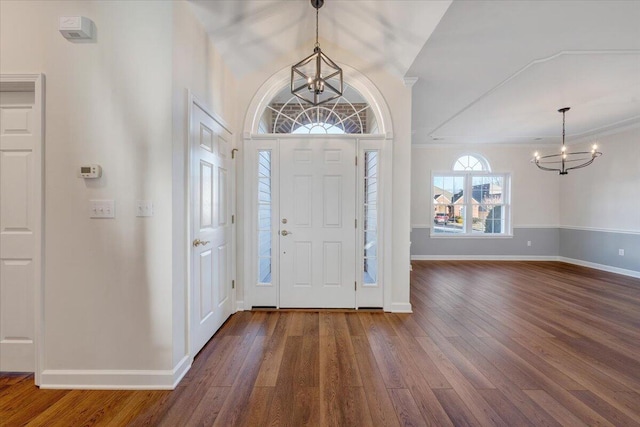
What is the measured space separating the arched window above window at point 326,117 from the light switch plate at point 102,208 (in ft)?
6.00

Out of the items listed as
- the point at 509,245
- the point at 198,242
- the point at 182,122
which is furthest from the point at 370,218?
the point at 509,245

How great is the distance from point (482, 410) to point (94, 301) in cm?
264

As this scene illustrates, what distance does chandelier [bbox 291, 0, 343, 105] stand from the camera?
2053mm

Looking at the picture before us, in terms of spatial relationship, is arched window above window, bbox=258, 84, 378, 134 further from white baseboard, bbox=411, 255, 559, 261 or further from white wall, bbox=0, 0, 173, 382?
white baseboard, bbox=411, 255, 559, 261

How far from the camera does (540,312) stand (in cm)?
311

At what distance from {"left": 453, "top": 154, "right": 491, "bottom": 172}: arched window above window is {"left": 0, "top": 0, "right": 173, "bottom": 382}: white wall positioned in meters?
6.38

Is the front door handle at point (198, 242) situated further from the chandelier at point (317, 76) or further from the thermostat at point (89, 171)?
the chandelier at point (317, 76)

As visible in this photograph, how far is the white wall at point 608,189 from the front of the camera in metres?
4.86

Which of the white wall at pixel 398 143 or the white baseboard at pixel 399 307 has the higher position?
the white wall at pixel 398 143

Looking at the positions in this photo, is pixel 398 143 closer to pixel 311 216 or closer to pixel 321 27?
pixel 311 216

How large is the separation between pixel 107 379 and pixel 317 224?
7.20ft

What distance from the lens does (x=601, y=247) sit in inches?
212

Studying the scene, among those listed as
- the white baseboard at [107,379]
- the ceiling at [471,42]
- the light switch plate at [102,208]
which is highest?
the ceiling at [471,42]

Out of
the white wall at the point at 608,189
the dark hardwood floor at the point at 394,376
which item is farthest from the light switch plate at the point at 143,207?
the white wall at the point at 608,189
